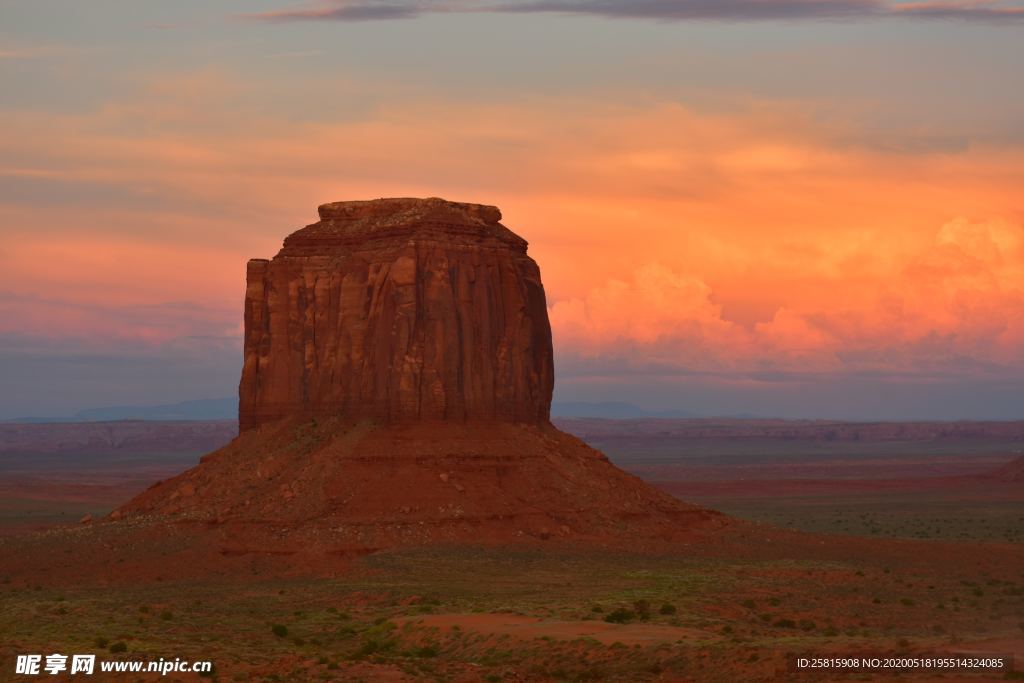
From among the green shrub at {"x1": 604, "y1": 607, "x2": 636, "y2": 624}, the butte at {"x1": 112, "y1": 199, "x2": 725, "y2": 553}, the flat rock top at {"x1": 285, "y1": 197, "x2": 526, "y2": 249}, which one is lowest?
the green shrub at {"x1": 604, "y1": 607, "x2": 636, "y2": 624}

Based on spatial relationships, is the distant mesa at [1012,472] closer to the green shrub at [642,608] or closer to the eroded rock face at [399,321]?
the eroded rock face at [399,321]

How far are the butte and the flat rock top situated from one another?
0.26ft

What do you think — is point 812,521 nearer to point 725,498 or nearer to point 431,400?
point 725,498

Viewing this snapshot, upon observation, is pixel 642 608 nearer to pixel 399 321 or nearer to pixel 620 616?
pixel 620 616

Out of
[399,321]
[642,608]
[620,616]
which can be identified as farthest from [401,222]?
[620,616]

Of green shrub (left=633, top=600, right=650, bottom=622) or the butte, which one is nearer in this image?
green shrub (left=633, top=600, right=650, bottom=622)

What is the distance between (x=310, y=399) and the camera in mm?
73250

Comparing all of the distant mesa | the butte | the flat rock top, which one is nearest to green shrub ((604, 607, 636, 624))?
the butte

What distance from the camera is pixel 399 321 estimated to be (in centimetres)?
7006

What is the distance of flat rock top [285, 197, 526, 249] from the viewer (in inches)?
2808

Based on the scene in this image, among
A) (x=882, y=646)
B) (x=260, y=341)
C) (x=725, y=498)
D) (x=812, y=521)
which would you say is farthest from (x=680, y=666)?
(x=725, y=498)

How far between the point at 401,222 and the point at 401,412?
329 inches

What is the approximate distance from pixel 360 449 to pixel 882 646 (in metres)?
32.1

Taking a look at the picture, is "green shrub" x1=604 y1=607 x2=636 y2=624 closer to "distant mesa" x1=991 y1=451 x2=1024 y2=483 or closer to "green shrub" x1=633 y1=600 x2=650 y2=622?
"green shrub" x1=633 y1=600 x2=650 y2=622
